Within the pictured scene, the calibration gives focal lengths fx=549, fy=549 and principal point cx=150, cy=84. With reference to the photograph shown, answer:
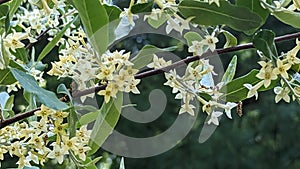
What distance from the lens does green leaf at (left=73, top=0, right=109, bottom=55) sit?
1.33 feet

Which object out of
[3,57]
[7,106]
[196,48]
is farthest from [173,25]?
[7,106]

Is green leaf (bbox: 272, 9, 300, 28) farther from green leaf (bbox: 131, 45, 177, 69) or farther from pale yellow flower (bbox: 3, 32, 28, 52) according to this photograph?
pale yellow flower (bbox: 3, 32, 28, 52)

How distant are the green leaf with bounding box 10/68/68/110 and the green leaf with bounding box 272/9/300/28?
176 mm

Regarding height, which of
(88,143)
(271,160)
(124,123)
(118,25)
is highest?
(118,25)

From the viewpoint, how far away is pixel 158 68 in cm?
43

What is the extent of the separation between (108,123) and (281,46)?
2599 millimetres

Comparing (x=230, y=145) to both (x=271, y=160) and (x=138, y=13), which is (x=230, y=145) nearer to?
(x=271, y=160)

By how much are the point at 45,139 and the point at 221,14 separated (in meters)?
0.18

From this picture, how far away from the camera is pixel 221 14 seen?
411 millimetres

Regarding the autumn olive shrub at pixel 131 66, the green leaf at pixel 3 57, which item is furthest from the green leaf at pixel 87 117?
the green leaf at pixel 3 57

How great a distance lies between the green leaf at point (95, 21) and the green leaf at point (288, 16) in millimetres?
130

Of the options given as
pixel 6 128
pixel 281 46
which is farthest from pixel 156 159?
Answer: pixel 6 128

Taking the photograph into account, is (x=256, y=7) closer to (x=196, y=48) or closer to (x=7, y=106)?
(x=196, y=48)

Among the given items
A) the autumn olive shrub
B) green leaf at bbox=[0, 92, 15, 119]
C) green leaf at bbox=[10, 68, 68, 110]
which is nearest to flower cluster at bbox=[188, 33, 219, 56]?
the autumn olive shrub
